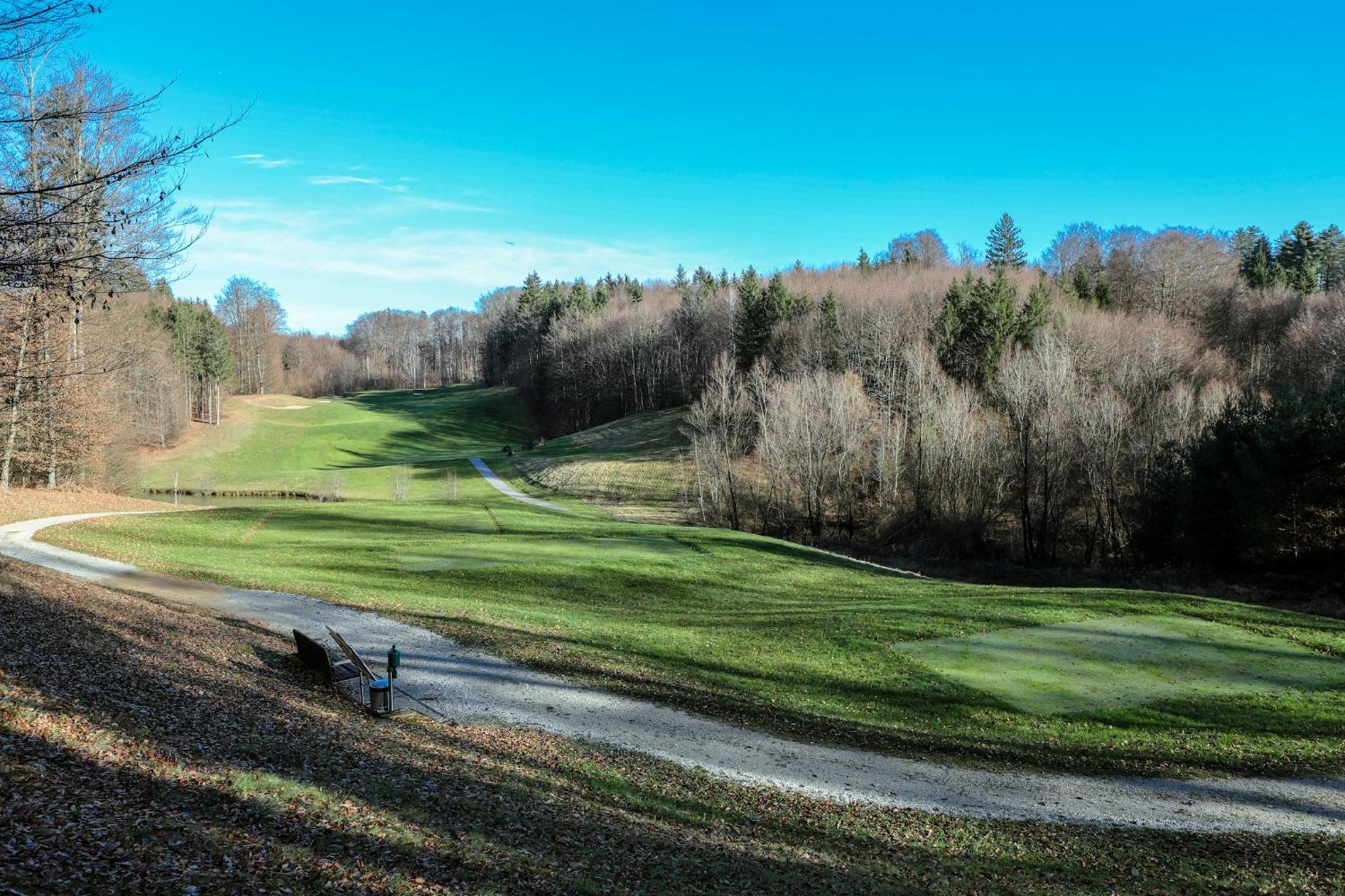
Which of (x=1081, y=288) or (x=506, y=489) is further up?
(x=1081, y=288)

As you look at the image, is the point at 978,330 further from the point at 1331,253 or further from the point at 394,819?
the point at 394,819

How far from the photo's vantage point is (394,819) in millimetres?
8578

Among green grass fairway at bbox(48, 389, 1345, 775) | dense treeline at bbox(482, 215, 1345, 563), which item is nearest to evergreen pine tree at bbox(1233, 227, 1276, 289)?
dense treeline at bbox(482, 215, 1345, 563)

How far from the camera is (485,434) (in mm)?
109750

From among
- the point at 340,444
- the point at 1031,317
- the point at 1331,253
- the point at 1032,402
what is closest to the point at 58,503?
the point at 1032,402

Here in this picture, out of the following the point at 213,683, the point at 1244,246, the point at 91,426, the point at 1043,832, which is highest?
the point at 1244,246

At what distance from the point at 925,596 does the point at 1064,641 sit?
Result: 21.5ft

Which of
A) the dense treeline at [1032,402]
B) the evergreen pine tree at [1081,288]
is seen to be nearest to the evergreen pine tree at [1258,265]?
the dense treeline at [1032,402]

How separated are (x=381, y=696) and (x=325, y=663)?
214 cm

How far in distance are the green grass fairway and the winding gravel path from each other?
2.29 feet

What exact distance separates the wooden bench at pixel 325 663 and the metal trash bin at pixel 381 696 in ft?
5.01

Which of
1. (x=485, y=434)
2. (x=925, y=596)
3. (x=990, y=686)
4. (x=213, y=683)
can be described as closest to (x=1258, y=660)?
(x=990, y=686)

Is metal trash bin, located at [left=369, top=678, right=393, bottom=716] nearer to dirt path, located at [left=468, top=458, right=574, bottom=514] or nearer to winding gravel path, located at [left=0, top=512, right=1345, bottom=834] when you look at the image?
winding gravel path, located at [left=0, top=512, right=1345, bottom=834]

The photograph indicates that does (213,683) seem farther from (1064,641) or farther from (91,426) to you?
(91,426)
